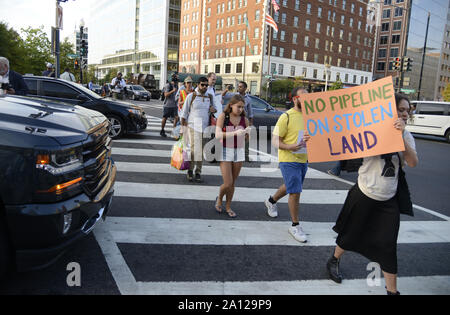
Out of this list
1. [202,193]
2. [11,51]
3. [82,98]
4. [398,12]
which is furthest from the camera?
[398,12]

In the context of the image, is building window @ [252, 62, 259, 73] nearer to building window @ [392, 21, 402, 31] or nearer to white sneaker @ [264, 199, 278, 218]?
building window @ [392, 21, 402, 31]

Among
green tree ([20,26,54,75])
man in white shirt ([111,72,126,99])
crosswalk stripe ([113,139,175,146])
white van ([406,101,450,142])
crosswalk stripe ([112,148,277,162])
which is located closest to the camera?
crosswalk stripe ([112,148,277,162])

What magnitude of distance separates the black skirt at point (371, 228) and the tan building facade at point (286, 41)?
5437 cm

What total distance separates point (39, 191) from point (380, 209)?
2749 millimetres

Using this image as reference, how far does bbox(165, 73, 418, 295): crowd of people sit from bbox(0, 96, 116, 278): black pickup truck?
7.25 ft

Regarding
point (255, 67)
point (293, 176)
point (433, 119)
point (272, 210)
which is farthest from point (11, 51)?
point (255, 67)

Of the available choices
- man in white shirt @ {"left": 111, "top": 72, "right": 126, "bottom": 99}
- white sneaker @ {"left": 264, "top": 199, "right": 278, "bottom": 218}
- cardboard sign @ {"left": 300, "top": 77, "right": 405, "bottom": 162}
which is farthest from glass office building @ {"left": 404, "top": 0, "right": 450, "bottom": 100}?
cardboard sign @ {"left": 300, "top": 77, "right": 405, "bottom": 162}

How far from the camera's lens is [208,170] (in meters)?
7.79

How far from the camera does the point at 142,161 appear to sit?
7918 millimetres

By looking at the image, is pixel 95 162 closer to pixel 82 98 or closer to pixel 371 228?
pixel 371 228

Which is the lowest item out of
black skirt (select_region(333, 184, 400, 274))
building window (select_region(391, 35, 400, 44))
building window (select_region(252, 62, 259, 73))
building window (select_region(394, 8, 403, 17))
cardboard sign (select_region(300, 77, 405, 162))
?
black skirt (select_region(333, 184, 400, 274))

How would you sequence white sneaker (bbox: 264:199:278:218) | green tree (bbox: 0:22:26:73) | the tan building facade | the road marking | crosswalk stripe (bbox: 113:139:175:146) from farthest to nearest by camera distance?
the tan building facade
green tree (bbox: 0:22:26:73)
crosswalk stripe (bbox: 113:139:175:146)
white sneaker (bbox: 264:199:278:218)
the road marking

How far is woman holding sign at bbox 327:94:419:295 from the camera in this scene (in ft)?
9.59
